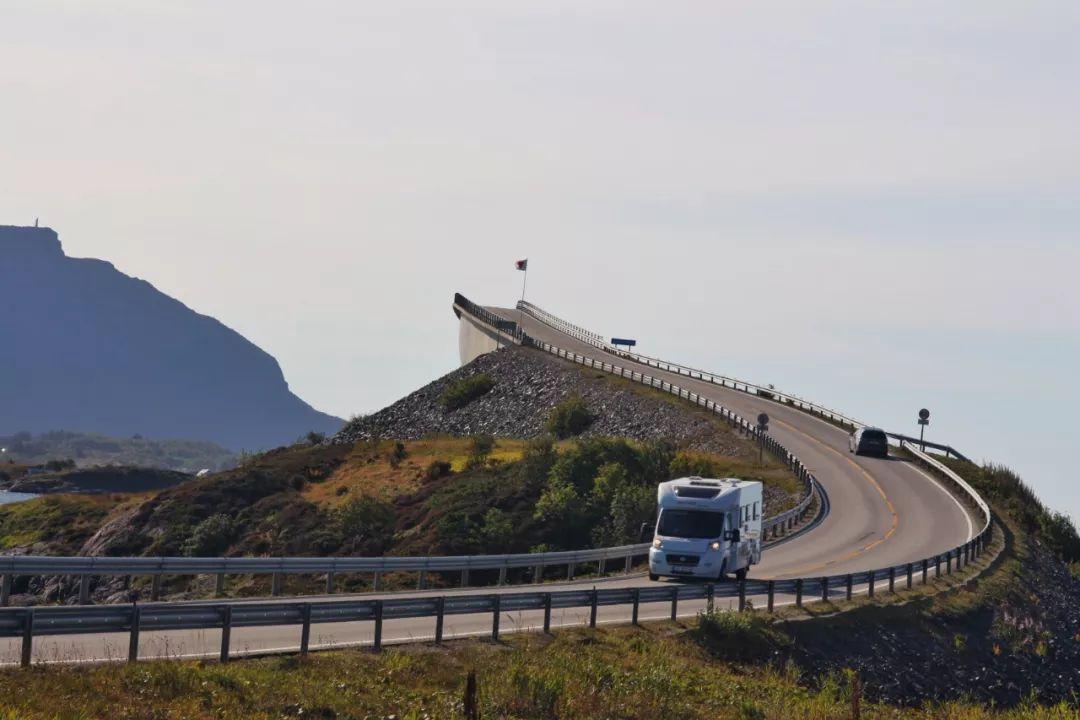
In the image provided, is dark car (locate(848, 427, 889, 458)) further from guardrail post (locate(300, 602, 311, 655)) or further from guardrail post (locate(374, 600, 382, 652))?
guardrail post (locate(300, 602, 311, 655))

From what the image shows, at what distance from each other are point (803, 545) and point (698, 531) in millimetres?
15389

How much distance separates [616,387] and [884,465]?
27.9 meters

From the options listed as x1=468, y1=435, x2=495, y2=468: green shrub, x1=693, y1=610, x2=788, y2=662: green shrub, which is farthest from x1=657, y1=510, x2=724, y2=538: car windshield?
x1=468, y1=435, x2=495, y2=468: green shrub

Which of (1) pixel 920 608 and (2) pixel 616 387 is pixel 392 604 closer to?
(1) pixel 920 608

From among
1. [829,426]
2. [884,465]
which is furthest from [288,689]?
[829,426]

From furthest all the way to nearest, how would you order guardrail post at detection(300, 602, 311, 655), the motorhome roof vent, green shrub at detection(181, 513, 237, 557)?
1. green shrub at detection(181, 513, 237, 557)
2. the motorhome roof vent
3. guardrail post at detection(300, 602, 311, 655)

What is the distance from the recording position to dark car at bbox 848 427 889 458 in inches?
3108

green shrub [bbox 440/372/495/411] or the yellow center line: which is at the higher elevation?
green shrub [bbox 440/372/495/411]

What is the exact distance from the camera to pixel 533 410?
341ft

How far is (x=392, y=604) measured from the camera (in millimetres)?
23438

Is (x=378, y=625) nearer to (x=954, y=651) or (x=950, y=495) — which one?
(x=954, y=651)

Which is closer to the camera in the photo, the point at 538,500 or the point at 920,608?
the point at 920,608

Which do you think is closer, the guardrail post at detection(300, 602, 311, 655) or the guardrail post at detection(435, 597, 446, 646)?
the guardrail post at detection(300, 602, 311, 655)

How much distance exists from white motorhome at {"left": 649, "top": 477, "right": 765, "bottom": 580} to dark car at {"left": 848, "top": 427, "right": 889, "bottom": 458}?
4247 cm
